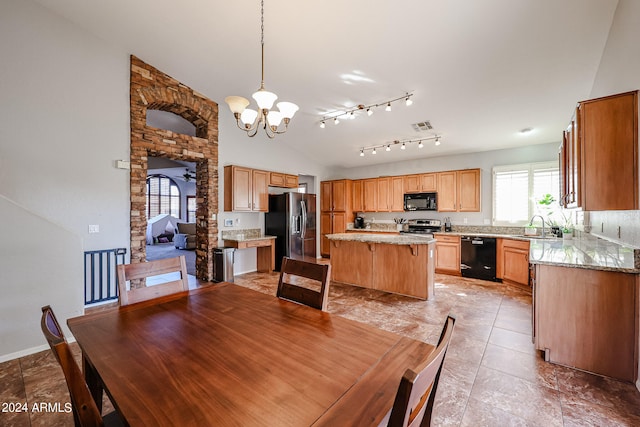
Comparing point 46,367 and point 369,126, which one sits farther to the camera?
point 369,126

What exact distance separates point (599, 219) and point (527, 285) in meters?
1.65

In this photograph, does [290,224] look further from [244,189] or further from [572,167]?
[572,167]

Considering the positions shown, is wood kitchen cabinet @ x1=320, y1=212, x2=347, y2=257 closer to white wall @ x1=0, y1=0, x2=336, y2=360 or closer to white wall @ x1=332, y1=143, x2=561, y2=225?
white wall @ x1=332, y1=143, x2=561, y2=225

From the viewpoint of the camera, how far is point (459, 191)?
5.60 metres

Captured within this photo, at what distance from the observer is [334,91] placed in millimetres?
3996

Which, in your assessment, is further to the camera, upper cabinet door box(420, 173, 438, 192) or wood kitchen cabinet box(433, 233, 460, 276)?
upper cabinet door box(420, 173, 438, 192)

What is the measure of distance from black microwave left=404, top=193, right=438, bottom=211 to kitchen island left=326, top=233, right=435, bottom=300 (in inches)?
74.3

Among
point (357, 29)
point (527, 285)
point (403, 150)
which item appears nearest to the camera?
point (357, 29)

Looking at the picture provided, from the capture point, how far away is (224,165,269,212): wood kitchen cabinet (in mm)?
5074

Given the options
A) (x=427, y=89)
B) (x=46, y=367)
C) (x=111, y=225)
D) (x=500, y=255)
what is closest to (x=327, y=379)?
(x=46, y=367)

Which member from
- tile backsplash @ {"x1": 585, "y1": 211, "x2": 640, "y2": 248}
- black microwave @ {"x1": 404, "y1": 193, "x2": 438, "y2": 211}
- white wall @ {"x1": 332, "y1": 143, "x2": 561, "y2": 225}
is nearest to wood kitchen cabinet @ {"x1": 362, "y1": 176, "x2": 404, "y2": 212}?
black microwave @ {"x1": 404, "y1": 193, "x2": 438, "y2": 211}

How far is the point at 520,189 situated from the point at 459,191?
1.04 m

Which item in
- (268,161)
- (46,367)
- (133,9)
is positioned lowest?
(46,367)

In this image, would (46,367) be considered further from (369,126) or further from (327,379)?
(369,126)
